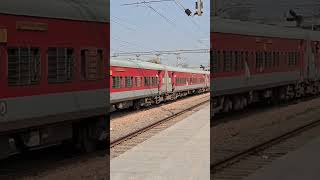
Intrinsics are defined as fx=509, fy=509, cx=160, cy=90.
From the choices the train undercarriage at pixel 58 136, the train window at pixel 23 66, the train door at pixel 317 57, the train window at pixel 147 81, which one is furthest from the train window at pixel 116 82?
the train door at pixel 317 57

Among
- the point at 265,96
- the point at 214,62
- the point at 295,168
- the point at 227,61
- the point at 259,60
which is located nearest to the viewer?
the point at 295,168

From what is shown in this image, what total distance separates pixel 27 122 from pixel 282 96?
51.7 ft

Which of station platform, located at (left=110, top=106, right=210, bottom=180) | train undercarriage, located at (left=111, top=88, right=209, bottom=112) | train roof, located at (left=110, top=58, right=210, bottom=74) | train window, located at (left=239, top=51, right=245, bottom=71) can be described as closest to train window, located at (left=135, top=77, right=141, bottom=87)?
train roof, located at (left=110, top=58, right=210, bottom=74)

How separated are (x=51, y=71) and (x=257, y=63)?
35.4 feet

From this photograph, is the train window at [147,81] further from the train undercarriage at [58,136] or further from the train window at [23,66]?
the train window at [23,66]

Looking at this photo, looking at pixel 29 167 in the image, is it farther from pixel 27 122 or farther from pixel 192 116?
pixel 192 116

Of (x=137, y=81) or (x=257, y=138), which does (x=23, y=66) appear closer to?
(x=257, y=138)

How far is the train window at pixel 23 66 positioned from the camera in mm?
7343

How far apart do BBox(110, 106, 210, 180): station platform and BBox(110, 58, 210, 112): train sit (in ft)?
13.3

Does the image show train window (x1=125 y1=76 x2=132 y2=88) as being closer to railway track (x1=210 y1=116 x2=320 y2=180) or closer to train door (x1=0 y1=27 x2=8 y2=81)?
railway track (x1=210 y1=116 x2=320 y2=180)

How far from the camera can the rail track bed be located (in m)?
8.91

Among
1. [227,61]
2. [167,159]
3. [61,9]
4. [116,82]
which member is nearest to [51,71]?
[61,9]

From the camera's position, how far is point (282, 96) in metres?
21.6

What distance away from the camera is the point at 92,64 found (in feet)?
29.7
